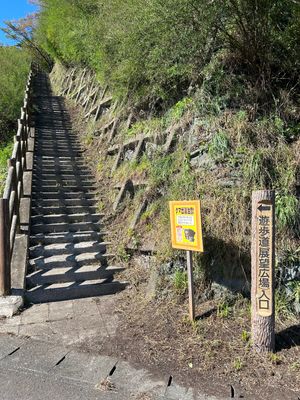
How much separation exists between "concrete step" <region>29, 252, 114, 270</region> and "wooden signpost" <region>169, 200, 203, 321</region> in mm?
1766

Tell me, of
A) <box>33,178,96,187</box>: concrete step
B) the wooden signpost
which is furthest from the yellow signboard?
<box>33,178,96,187</box>: concrete step

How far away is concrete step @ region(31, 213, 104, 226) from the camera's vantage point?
6812 millimetres

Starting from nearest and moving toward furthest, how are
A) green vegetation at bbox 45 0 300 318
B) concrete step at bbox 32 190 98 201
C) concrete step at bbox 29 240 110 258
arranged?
1. green vegetation at bbox 45 0 300 318
2. concrete step at bbox 29 240 110 258
3. concrete step at bbox 32 190 98 201

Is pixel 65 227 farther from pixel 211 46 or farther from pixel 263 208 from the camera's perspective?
pixel 263 208

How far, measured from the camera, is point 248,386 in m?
3.21

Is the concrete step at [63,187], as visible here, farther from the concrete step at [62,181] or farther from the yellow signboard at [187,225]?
the yellow signboard at [187,225]

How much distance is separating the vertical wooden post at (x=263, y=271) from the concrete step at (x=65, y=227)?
3751mm

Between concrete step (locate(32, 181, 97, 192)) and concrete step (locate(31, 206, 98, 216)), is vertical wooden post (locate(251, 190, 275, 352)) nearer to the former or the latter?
concrete step (locate(31, 206, 98, 216))

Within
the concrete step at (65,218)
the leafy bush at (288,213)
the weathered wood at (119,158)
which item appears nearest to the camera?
the leafy bush at (288,213)

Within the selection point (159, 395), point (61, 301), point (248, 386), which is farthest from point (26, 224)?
point (248, 386)

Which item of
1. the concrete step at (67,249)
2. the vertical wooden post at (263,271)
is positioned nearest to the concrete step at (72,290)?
the concrete step at (67,249)

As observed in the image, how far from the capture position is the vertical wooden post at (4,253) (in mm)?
4570

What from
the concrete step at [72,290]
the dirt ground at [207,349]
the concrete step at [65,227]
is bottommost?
the dirt ground at [207,349]

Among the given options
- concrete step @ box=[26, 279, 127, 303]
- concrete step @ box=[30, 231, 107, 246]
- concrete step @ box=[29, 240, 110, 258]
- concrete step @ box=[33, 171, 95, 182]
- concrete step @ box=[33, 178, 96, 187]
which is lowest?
concrete step @ box=[26, 279, 127, 303]
